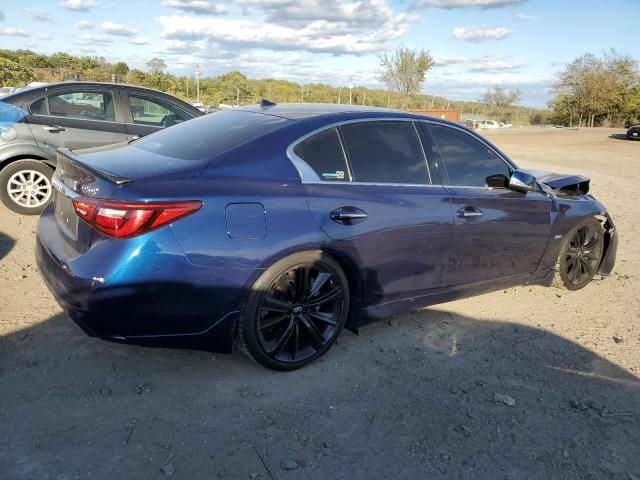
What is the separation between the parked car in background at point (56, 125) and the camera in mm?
6164

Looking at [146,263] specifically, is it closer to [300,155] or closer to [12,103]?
[300,155]

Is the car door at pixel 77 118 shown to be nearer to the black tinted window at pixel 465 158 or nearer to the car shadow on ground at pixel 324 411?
the car shadow on ground at pixel 324 411

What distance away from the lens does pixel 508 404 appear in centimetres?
308

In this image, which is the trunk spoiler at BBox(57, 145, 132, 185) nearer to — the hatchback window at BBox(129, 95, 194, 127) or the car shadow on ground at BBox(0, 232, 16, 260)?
the car shadow on ground at BBox(0, 232, 16, 260)

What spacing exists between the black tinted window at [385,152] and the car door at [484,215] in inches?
8.5

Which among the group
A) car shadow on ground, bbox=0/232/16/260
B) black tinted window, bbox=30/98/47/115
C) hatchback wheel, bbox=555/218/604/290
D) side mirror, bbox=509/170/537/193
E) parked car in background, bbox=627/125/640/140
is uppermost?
parked car in background, bbox=627/125/640/140

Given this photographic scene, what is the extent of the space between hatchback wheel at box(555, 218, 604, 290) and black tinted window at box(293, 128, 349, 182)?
249cm

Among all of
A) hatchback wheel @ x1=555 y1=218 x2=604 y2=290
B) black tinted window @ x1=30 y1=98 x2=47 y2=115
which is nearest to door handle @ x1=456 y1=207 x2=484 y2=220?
hatchback wheel @ x1=555 y1=218 x2=604 y2=290

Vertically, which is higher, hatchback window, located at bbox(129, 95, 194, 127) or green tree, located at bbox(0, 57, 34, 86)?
green tree, located at bbox(0, 57, 34, 86)

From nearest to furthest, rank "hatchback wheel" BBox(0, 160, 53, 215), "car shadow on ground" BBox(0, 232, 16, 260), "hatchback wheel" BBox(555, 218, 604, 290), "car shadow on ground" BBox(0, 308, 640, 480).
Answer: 1. "car shadow on ground" BBox(0, 308, 640, 480)
2. "hatchback wheel" BBox(555, 218, 604, 290)
3. "car shadow on ground" BBox(0, 232, 16, 260)
4. "hatchback wheel" BBox(0, 160, 53, 215)

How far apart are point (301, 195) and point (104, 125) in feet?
15.1

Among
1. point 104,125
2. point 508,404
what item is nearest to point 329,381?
point 508,404

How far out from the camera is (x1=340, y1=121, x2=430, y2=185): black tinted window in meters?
3.49

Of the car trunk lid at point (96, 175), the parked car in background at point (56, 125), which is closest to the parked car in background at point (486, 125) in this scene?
the parked car in background at point (56, 125)
